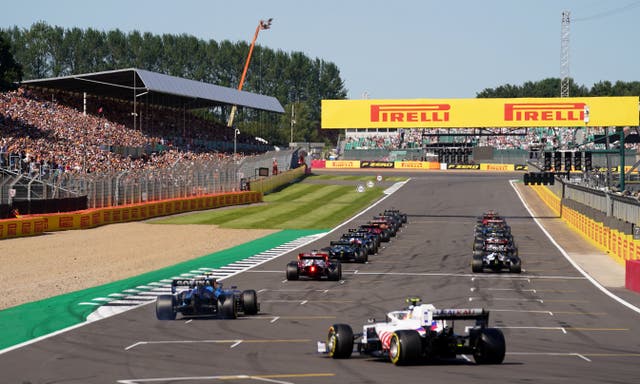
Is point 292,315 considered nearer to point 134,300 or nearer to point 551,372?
point 134,300

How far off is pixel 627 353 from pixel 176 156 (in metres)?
70.9

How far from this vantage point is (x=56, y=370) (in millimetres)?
18172

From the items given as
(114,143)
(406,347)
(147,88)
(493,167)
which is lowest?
(406,347)

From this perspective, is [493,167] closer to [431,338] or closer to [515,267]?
[515,267]

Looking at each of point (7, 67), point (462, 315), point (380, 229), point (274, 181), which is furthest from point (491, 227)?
point (7, 67)

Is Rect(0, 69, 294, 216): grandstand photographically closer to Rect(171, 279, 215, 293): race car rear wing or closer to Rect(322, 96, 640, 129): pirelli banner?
Rect(322, 96, 640, 129): pirelli banner

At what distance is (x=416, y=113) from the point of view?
364 ft

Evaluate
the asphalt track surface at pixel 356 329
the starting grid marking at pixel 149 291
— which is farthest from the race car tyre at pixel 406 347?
the starting grid marking at pixel 149 291

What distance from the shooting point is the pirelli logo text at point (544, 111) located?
110 metres

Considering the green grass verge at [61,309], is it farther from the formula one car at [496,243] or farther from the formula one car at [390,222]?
the formula one car at [390,222]

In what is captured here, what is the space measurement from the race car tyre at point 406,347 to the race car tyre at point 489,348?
113 cm

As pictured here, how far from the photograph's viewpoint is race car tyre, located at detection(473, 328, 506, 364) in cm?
1795

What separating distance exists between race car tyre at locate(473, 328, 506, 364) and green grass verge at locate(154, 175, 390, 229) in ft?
147

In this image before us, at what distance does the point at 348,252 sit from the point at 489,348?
2367 centimetres
